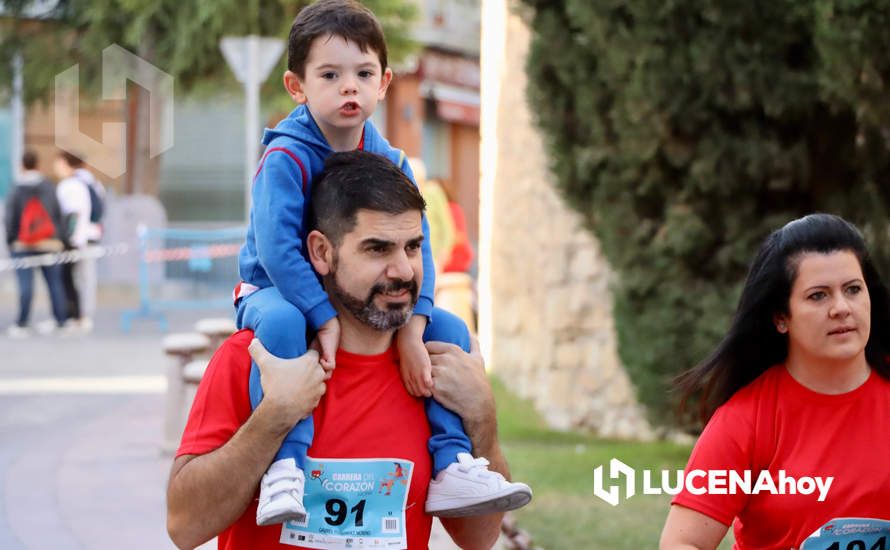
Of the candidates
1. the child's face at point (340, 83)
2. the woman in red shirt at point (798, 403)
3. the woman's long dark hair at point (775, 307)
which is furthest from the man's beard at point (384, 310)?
the woman's long dark hair at point (775, 307)

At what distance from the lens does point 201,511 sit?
3.09 m

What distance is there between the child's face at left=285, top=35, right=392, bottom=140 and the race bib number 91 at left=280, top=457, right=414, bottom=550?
2.65 feet

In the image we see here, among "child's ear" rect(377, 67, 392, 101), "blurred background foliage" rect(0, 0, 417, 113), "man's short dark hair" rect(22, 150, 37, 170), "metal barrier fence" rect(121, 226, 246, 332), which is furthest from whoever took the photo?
"blurred background foliage" rect(0, 0, 417, 113)

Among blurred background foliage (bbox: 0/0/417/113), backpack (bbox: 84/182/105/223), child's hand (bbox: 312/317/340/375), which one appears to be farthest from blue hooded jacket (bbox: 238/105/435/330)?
blurred background foliage (bbox: 0/0/417/113)

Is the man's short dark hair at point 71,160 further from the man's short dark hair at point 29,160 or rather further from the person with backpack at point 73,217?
the man's short dark hair at point 29,160

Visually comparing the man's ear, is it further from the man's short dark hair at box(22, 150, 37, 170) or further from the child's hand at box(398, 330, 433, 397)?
the man's short dark hair at box(22, 150, 37, 170)

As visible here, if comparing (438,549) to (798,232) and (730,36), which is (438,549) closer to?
(730,36)

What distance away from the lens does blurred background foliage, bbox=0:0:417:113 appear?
24281 mm

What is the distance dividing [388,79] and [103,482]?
5315 mm

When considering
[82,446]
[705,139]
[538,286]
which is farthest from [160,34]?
[705,139]

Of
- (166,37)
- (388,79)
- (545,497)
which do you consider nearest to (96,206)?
(166,37)

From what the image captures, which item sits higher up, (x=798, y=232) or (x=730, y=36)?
(x=730, y=36)

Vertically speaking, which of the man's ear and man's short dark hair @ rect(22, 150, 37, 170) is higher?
man's short dark hair @ rect(22, 150, 37, 170)

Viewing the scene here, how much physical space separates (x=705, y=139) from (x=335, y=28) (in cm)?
452
